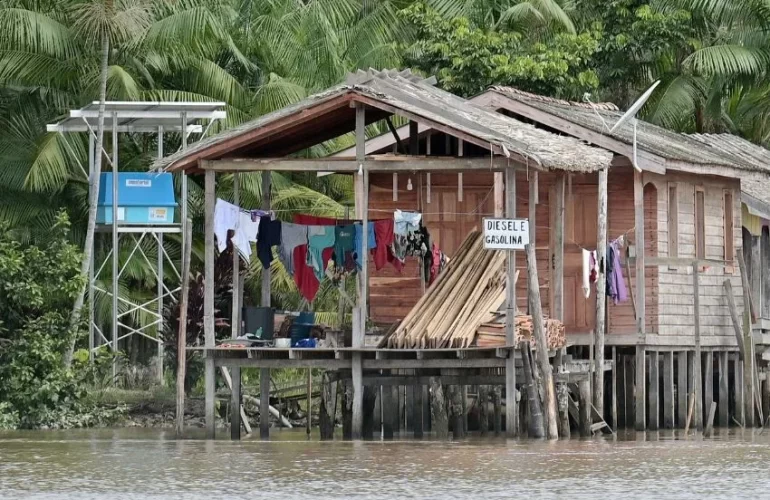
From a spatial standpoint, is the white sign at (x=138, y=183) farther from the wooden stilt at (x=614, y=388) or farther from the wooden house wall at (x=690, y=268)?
the wooden house wall at (x=690, y=268)

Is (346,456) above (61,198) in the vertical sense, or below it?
below

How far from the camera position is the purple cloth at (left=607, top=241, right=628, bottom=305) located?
26562 millimetres

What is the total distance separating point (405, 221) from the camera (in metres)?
24.6

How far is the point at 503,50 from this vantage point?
35.0 m

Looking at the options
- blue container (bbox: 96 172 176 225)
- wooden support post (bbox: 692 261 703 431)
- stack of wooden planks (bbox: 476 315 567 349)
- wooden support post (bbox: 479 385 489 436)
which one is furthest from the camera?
blue container (bbox: 96 172 176 225)

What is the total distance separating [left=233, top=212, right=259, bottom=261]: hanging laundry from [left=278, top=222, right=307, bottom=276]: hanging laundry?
45cm

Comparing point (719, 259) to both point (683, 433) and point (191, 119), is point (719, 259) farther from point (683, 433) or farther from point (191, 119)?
point (191, 119)

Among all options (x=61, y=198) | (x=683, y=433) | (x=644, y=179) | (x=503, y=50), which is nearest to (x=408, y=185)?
(x=644, y=179)

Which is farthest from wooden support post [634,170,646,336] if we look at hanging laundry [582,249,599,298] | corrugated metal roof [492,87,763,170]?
hanging laundry [582,249,599,298]

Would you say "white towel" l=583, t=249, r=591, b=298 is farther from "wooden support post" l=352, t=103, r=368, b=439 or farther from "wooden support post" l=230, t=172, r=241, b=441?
"wooden support post" l=230, t=172, r=241, b=441

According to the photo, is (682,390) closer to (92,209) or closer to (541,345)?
(541,345)

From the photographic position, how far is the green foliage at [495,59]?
34.4 metres

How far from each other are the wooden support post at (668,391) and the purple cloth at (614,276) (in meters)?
1.79

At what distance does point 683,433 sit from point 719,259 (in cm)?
359
